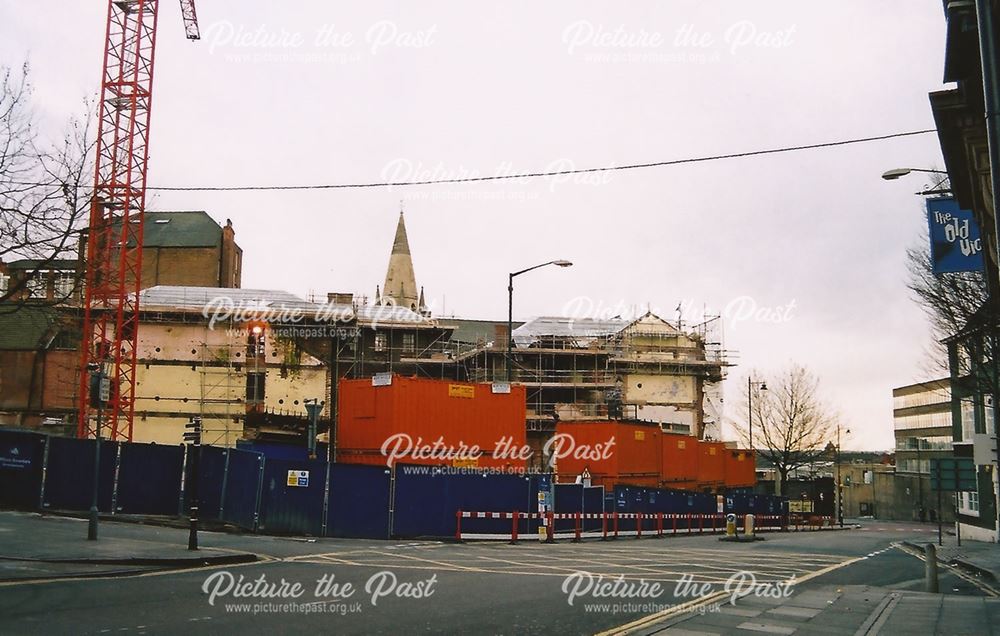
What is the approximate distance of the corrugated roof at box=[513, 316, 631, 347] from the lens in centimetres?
7375

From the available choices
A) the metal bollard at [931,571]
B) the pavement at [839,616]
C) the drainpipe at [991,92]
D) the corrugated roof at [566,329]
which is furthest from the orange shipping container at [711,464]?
the drainpipe at [991,92]

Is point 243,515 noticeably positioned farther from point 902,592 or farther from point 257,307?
point 257,307

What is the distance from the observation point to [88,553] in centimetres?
1509

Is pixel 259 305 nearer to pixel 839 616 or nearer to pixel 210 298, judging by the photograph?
pixel 210 298

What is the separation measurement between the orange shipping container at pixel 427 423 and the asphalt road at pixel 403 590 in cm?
1438

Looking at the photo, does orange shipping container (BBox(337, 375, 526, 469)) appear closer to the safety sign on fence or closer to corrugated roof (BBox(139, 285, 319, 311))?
the safety sign on fence

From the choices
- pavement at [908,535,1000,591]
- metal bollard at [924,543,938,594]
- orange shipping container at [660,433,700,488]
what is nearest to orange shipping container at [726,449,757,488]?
orange shipping container at [660,433,700,488]

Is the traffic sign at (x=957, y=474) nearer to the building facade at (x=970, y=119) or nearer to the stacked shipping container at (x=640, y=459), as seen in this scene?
the building facade at (x=970, y=119)

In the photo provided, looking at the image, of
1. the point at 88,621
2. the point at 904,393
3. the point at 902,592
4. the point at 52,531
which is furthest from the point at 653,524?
the point at 904,393

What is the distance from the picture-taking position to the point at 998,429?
27.8m

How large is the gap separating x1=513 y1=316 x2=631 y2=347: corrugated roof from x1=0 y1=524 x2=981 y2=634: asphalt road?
5250 cm

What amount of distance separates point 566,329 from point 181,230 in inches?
1412

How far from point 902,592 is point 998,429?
15827mm

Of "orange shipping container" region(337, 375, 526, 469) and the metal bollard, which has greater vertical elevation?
"orange shipping container" region(337, 375, 526, 469)
